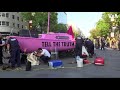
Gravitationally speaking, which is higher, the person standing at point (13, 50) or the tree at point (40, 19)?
the tree at point (40, 19)

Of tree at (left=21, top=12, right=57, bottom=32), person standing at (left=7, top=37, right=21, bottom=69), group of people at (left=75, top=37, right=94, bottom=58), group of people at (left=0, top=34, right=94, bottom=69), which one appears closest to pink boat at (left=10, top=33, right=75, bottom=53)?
group of people at (left=0, top=34, right=94, bottom=69)

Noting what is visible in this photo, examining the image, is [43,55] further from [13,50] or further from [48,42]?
[48,42]

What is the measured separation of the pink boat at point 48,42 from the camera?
18.1m

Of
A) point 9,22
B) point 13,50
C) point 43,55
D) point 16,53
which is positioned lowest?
point 43,55

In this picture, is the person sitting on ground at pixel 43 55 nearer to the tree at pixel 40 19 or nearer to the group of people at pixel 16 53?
the group of people at pixel 16 53

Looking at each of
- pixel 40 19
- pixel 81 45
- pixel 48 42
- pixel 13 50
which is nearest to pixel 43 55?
pixel 13 50

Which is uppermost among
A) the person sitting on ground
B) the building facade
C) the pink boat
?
the building facade

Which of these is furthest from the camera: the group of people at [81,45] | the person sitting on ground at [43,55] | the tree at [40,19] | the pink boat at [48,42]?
the tree at [40,19]

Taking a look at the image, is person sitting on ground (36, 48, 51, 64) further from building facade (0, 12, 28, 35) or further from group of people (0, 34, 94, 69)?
building facade (0, 12, 28, 35)

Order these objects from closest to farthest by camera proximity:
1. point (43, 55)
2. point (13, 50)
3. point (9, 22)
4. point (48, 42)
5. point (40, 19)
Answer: point (13, 50), point (43, 55), point (48, 42), point (40, 19), point (9, 22)

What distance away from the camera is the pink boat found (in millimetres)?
18094

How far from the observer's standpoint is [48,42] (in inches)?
809


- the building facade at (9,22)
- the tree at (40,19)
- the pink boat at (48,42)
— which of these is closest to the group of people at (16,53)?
the pink boat at (48,42)
